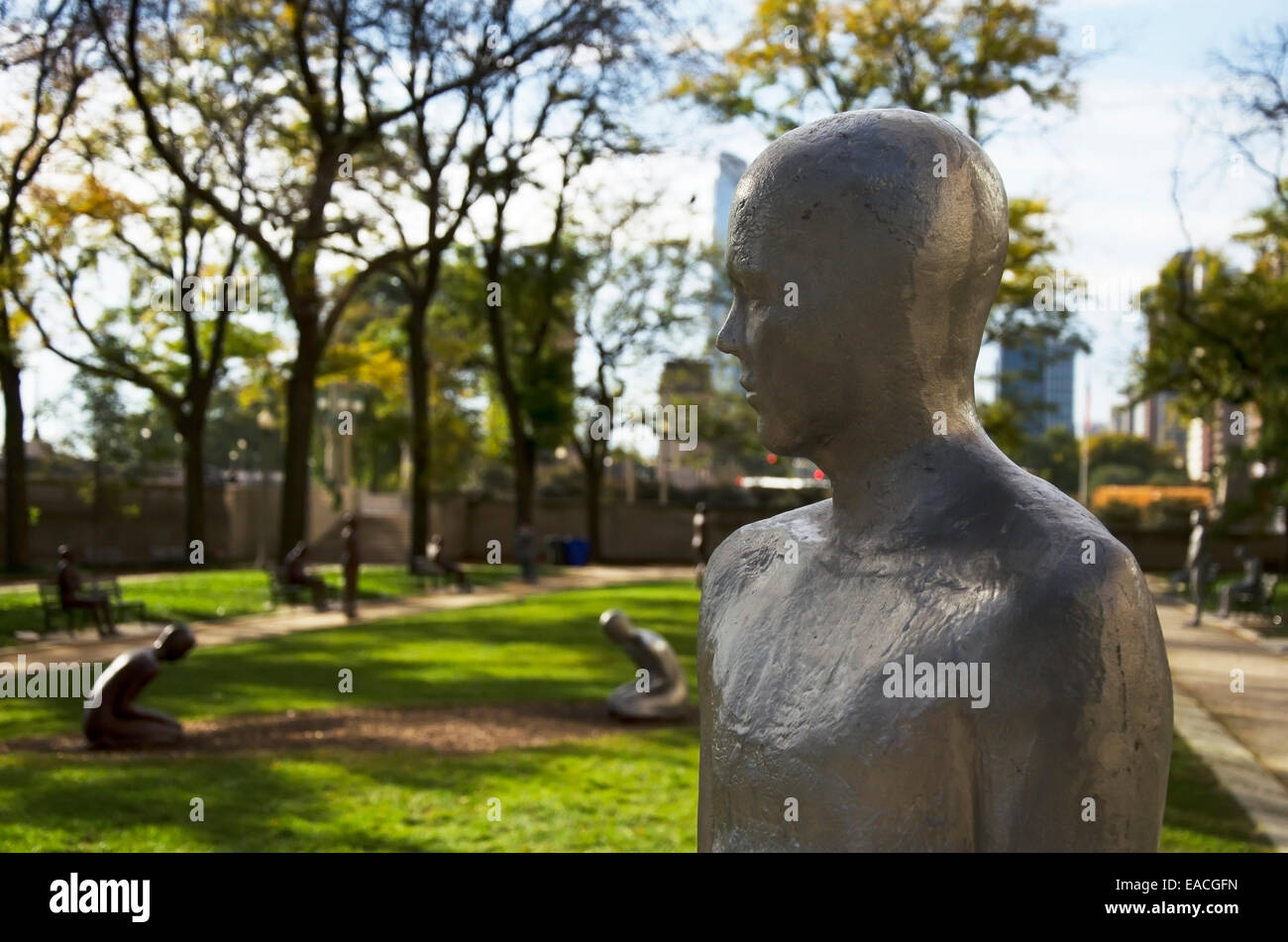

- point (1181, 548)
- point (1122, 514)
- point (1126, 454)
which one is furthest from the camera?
point (1126, 454)

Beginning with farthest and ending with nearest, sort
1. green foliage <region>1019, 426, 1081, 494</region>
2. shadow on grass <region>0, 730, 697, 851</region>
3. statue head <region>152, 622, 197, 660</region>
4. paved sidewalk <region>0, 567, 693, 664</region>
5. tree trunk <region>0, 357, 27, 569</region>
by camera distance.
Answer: green foliage <region>1019, 426, 1081, 494</region> < tree trunk <region>0, 357, 27, 569</region> < paved sidewalk <region>0, 567, 693, 664</region> < statue head <region>152, 622, 197, 660</region> < shadow on grass <region>0, 730, 697, 851</region>

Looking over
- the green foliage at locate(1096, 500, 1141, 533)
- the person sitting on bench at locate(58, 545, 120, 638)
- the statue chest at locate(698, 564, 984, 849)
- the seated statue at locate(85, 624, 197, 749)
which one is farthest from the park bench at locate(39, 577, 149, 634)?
the green foliage at locate(1096, 500, 1141, 533)

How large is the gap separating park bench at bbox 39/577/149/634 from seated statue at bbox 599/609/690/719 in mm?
6957

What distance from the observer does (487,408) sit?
4003 centimetres

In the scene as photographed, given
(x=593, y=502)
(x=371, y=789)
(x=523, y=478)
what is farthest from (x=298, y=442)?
(x=593, y=502)

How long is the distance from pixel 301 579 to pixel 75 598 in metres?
5.06

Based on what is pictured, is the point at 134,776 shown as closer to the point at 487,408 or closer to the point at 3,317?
the point at 3,317

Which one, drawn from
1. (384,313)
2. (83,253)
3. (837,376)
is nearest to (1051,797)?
(837,376)

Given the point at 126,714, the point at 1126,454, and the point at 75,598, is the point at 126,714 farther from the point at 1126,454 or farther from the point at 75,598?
the point at 1126,454

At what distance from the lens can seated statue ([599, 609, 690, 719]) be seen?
1088cm

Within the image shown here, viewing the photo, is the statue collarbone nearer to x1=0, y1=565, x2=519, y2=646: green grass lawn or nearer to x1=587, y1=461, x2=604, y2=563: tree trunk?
x1=0, y1=565, x2=519, y2=646: green grass lawn

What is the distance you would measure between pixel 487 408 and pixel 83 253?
59.6 feet

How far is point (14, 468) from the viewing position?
69.8 ft

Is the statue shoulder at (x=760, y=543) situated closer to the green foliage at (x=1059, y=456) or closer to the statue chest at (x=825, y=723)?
the statue chest at (x=825, y=723)
